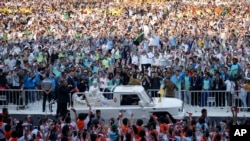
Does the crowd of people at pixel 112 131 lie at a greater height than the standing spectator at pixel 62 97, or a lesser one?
lesser

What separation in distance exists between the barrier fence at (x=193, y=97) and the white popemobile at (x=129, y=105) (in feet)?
6.82

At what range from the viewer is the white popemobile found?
20.6m

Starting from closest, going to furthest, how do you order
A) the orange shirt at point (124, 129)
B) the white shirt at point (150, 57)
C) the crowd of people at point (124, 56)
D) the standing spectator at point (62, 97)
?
the orange shirt at point (124, 129), the crowd of people at point (124, 56), the standing spectator at point (62, 97), the white shirt at point (150, 57)

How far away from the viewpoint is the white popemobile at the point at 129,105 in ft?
67.6

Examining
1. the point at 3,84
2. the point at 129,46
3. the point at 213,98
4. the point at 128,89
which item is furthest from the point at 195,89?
the point at 129,46

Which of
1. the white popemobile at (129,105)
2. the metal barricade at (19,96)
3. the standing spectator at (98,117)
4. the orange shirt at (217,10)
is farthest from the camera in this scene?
the orange shirt at (217,10)

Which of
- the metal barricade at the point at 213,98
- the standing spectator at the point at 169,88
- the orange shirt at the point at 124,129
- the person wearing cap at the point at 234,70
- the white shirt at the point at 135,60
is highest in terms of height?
the white shirt at the point at 135,60

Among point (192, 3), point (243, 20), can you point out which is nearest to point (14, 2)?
point (192, 3)

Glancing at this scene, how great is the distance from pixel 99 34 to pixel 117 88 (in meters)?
12.1

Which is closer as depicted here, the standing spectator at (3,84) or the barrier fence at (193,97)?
the barrier fence at (193,97)

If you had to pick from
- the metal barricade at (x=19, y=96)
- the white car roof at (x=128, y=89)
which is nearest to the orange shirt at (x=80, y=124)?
the white car roof at (x=128, y=89)

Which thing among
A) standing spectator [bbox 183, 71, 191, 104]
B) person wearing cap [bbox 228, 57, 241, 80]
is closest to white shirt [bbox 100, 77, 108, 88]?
standing spectator [bbox 183, 71, 191, 104]

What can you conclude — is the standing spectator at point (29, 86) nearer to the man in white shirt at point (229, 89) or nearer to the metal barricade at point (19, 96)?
the metal barricade at point (19, 96)

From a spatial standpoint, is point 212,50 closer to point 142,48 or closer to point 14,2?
point 142,48
